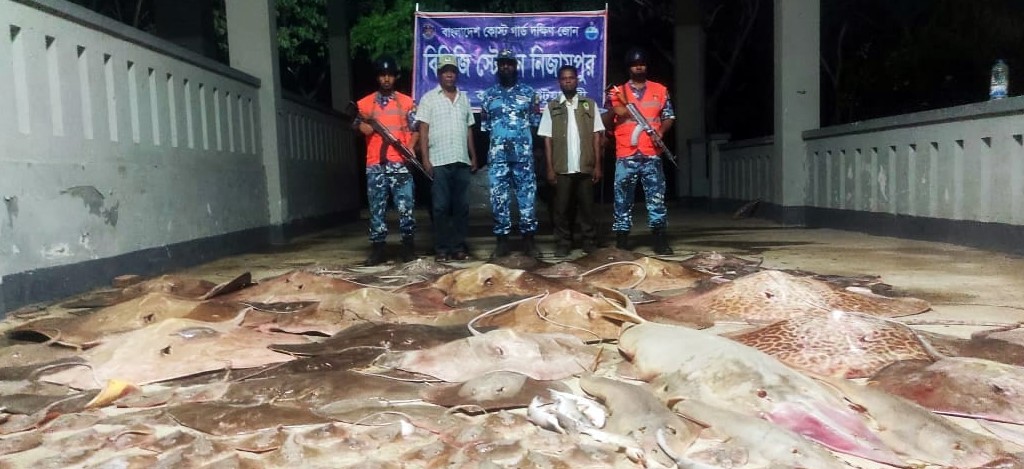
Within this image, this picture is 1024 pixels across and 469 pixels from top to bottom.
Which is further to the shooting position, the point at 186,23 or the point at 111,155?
the point at 186,23

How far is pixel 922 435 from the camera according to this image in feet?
7.73

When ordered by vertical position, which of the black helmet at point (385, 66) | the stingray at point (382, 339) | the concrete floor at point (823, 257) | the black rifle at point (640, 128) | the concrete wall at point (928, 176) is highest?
the black helmet at point (385, 66)

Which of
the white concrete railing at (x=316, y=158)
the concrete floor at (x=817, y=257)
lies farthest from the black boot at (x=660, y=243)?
the white concrete railing at (x=316, y=158)

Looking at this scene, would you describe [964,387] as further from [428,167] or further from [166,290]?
[428,167]

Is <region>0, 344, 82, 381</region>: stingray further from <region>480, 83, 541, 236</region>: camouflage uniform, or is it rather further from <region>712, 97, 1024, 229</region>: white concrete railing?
<region>712, 97, 1024, 229</region>: white concrete railing

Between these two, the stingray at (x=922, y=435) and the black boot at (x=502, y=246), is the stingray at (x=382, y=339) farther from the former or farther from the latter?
the black boot at (x=502, y=246)

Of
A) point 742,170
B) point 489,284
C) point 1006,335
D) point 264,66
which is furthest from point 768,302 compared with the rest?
point 742,170

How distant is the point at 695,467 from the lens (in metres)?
2.16

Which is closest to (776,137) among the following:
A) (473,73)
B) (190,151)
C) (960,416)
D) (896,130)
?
(896,130)

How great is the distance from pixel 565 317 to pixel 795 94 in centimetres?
853

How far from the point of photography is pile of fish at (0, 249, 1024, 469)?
7.93 ft

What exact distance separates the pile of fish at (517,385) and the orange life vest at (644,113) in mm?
3094

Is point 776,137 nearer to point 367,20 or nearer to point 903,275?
point 903,275

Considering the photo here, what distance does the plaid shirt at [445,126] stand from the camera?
7508 mm
